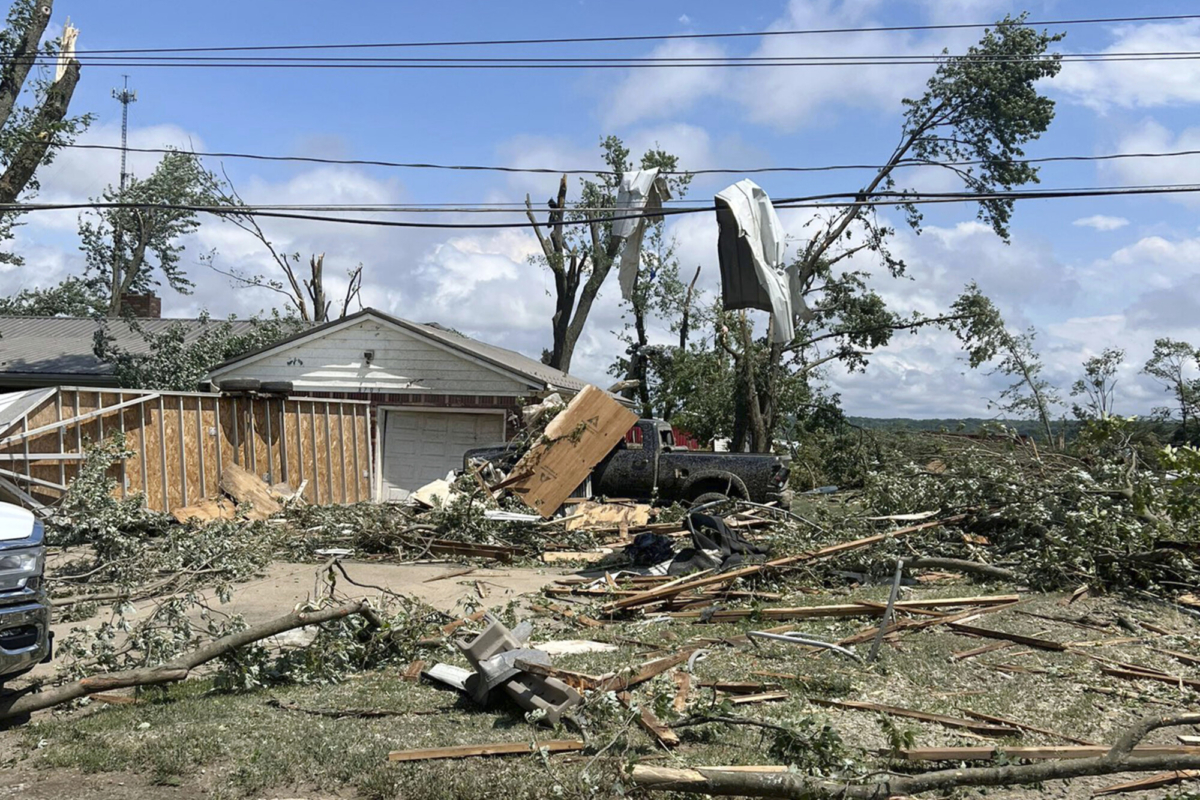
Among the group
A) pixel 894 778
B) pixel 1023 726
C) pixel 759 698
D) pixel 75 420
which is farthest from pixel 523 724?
pixel 75 420

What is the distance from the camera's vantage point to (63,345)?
28844mm

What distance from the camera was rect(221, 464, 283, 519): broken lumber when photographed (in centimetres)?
1617

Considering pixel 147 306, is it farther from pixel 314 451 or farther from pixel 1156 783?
pixel 1156 783

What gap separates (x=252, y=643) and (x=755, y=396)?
2236 cm

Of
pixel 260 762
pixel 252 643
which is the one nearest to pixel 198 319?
pixel 252 643

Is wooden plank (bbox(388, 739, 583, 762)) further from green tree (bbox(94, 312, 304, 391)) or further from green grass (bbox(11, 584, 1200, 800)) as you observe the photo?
green tree (bbox(94, 312, 304, 391))

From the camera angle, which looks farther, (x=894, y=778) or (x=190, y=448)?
(x=190, y=448)

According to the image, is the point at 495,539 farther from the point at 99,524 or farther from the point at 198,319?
the point at 198,319

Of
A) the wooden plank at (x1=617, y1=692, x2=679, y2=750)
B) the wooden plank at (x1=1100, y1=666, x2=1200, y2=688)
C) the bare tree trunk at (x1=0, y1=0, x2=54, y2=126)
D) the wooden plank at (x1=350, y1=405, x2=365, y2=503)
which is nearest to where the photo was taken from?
the wooden plank at (x1=617, y1=692, x2=679, y2=750)

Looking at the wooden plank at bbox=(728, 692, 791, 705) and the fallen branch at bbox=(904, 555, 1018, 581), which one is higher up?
the fallen branch at bbox=(904, 555, 1018, 581)

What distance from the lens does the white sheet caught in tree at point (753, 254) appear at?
35.4ft

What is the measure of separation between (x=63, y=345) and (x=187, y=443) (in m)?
15.7

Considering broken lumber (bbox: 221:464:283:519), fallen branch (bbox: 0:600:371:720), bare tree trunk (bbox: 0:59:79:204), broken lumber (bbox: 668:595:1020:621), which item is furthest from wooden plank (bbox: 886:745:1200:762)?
bare tree trunk (bbox: 0:59:79:204)

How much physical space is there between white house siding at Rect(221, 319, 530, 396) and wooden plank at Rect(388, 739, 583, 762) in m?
16.4
